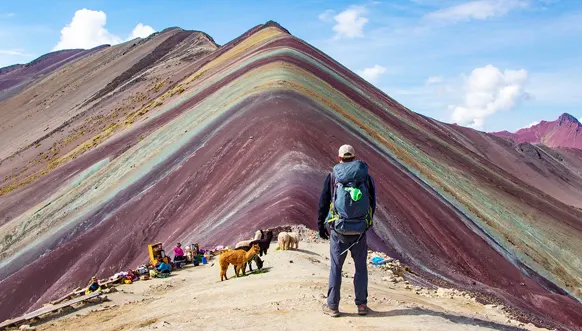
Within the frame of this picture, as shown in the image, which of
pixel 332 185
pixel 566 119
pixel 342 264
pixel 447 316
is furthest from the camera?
pixel 566 119

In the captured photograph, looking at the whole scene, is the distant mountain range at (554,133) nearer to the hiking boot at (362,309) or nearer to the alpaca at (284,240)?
the alpaca at (284,240)

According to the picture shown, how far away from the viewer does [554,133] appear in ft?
550

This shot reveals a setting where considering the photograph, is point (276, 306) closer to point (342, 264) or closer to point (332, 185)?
point (342, 264)

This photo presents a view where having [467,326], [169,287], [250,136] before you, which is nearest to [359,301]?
[467,326]

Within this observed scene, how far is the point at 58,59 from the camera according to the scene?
145 meters

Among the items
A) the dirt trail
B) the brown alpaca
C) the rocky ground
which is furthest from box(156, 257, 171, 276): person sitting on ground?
the brown alpaca

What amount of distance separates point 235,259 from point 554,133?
174 m

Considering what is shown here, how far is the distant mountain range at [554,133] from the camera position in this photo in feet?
518

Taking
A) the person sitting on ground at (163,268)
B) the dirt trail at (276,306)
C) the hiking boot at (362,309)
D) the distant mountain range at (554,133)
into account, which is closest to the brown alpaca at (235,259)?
the dirt trail at (276,306)

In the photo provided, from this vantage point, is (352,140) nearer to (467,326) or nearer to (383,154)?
(383,154)

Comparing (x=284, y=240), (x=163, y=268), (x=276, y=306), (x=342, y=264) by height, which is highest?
(x=342, y=264)

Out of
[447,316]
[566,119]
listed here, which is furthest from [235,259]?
[566,119]

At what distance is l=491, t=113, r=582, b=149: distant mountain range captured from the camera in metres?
158

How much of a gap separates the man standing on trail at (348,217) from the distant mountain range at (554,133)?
15544cm
